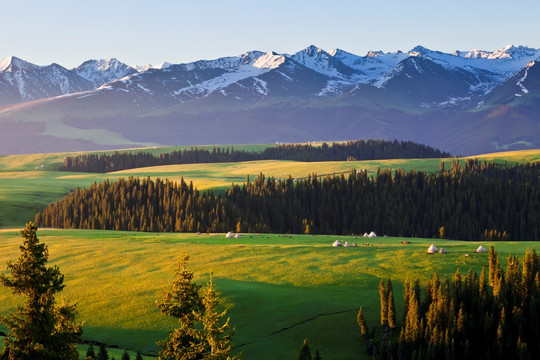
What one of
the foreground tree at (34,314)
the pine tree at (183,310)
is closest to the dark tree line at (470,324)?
the pine tree at (183,310)

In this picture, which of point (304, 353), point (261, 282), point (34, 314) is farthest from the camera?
point (261, 282)

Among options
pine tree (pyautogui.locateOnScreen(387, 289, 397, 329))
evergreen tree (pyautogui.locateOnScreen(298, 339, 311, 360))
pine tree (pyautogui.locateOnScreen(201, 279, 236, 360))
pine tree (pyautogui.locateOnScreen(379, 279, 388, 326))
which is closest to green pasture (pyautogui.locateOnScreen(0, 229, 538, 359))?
pine tree (pyautogui.locateOnScreen(379, 279, 388, 326))

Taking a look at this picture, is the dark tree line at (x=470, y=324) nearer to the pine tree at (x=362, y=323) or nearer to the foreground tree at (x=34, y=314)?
the pine tree at (x=362, y=323)

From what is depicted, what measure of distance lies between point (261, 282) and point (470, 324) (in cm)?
2904

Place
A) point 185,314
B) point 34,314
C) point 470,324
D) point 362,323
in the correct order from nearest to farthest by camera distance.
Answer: point 34,314 → point 185,314 → point 470,324 → point 362,323

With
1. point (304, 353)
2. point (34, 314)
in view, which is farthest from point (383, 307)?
point (34, 314)

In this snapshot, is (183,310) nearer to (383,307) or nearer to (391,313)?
(391,313)

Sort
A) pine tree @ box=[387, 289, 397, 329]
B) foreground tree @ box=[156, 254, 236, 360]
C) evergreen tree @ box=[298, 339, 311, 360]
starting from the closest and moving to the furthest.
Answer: foreground tree @ box=[156, 254, 236, 360] → evergreen tree @ box=[298, 339, 311, 360] → pine tree @ box=[387, 289, 397, 329]

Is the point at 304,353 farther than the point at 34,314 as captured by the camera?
Yes

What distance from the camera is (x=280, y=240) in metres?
113

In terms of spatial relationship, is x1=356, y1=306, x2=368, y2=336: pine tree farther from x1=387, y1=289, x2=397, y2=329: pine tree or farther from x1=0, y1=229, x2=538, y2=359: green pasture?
x1=387, y1=289, x2=397, y2=329: pine tree

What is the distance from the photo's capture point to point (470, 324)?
63719 millimetres

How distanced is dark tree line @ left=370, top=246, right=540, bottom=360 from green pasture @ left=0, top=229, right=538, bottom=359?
15.9 ft

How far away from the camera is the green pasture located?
228 ft
